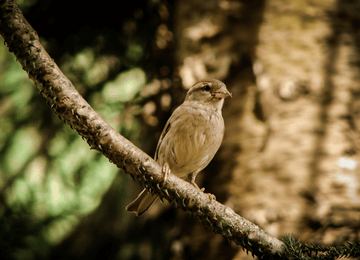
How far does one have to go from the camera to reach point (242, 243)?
129 cm

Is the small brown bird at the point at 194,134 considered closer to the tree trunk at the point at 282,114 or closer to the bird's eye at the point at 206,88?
the bird's eye at the point at 206,88

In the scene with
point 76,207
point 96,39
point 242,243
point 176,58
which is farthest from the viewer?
point 96,39

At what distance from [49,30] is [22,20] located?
1802 mm

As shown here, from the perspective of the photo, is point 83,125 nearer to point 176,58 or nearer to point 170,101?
point 176,58

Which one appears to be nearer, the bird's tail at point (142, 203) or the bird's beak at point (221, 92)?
the bird's beak at point (221, 92)

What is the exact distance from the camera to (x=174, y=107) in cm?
253

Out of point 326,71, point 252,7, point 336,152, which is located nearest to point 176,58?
point 252,7

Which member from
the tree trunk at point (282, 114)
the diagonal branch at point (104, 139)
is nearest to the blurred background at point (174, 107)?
the tree trunk at point (282, 114)

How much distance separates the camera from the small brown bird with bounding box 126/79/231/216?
5.35 feet

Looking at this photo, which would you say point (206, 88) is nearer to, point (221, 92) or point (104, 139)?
point (221, 92)

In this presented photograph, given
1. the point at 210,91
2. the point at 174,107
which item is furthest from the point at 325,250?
the point at 174,107

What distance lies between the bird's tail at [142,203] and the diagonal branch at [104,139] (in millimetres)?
489

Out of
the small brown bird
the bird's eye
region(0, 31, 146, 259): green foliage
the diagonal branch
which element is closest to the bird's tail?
the small brown bird

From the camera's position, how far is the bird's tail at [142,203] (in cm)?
172
